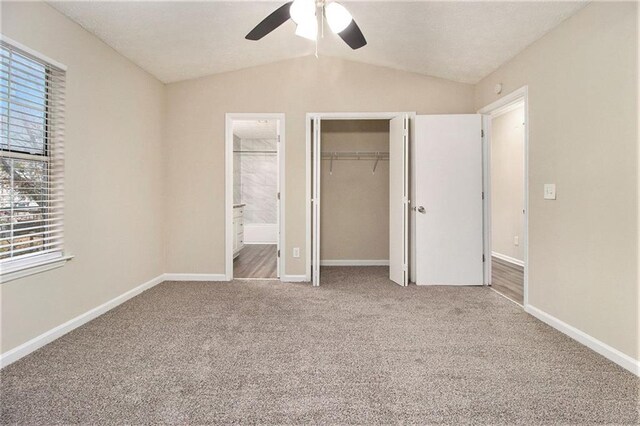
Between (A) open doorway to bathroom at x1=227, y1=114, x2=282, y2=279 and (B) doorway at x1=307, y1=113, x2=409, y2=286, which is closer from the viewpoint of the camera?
(B) doorway at x1=307, y1=113, x2=409, y2=286

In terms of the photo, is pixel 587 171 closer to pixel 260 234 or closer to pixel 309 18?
pixel 309 18

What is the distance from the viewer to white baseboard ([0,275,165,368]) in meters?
1.93

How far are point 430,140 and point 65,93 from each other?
344 cm

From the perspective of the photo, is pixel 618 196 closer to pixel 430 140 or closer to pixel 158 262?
pixel 430 140

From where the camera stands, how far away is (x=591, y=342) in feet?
6.99

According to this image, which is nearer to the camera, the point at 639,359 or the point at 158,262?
the point at 639,359

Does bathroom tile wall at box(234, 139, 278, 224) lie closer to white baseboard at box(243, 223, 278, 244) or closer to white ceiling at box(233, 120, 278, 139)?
white baseboard at box(243, 223, 278, 244)

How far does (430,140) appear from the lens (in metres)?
3.64

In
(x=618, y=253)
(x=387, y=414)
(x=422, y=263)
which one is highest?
(x=618, y=253)

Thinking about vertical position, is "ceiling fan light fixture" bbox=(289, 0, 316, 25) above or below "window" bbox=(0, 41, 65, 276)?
above

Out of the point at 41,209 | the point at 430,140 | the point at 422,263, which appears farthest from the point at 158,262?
the point at 430,140

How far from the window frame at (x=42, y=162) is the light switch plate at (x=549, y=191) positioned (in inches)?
149

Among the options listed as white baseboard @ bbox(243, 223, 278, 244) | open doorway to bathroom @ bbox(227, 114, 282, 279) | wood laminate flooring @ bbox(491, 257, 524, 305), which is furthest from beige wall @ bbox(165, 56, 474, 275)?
white baseboard @ bbox(243, 223, 278, 244)

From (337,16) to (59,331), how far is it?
2965 millimetres
